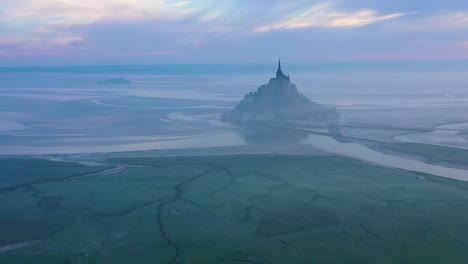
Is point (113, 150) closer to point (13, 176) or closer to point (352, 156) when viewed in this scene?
point (13, 176)

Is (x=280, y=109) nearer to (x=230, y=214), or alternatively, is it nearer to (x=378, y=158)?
(x=378, y=158)

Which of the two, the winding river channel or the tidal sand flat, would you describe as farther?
the winding river channel

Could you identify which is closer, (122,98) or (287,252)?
(287,252)

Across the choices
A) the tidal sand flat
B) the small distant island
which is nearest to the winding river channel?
the tidal sand flat

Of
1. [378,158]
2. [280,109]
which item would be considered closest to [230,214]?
[378,158]

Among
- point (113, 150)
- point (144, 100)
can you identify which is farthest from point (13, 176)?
point (144, 100)

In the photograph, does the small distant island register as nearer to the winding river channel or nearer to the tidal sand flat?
the winding river channel
